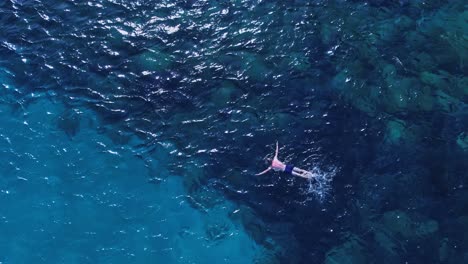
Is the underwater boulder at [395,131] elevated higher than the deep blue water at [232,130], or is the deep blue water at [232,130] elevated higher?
the deep blue water at [232,130]

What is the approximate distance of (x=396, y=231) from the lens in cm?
2103

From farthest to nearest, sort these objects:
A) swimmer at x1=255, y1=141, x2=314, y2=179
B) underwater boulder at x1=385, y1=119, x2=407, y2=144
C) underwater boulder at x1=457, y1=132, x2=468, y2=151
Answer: underwater boulder at x1=385, y1=119, x2=407, y2=144 → underwater boulder at x1=457, y1=132, x2=468, y2=151 → swimmer at x1=255, y1=141, x2=314, y2=179

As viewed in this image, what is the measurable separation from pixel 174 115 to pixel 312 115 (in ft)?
23.0

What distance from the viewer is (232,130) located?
Answer: 23.6 metres

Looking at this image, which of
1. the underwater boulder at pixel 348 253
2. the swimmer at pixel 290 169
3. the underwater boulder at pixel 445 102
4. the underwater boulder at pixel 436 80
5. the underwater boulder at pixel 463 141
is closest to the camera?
the underwater boulder at pixel 348 253

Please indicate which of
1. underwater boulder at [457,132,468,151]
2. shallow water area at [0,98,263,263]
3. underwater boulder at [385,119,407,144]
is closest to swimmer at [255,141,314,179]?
shallow water area at [0,98,263,263]

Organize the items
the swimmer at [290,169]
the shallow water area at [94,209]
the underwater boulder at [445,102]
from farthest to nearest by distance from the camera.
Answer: the underwater boulder at [445,102], the swimmer at [290,169], the shallow water area at [94,209]

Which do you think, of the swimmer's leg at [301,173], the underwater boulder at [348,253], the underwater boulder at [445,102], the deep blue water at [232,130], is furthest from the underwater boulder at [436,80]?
the underwater boulder at [348,253]

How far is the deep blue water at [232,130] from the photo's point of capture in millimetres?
21312

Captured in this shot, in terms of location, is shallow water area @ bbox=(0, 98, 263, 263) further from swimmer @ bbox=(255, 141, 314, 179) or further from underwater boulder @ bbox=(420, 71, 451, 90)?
underwater boulder @ bbox=(420, 71, 451, 90)

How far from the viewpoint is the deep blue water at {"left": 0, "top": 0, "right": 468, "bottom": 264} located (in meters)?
21.3

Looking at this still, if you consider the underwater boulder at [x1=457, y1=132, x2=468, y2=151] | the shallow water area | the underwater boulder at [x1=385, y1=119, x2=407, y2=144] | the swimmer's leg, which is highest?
the shallow water area

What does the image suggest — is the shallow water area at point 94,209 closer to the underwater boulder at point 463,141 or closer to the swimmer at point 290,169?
the swimmer at point 290,169

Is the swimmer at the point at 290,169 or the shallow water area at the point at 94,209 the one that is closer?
the shallow water area at the point at 94,209
